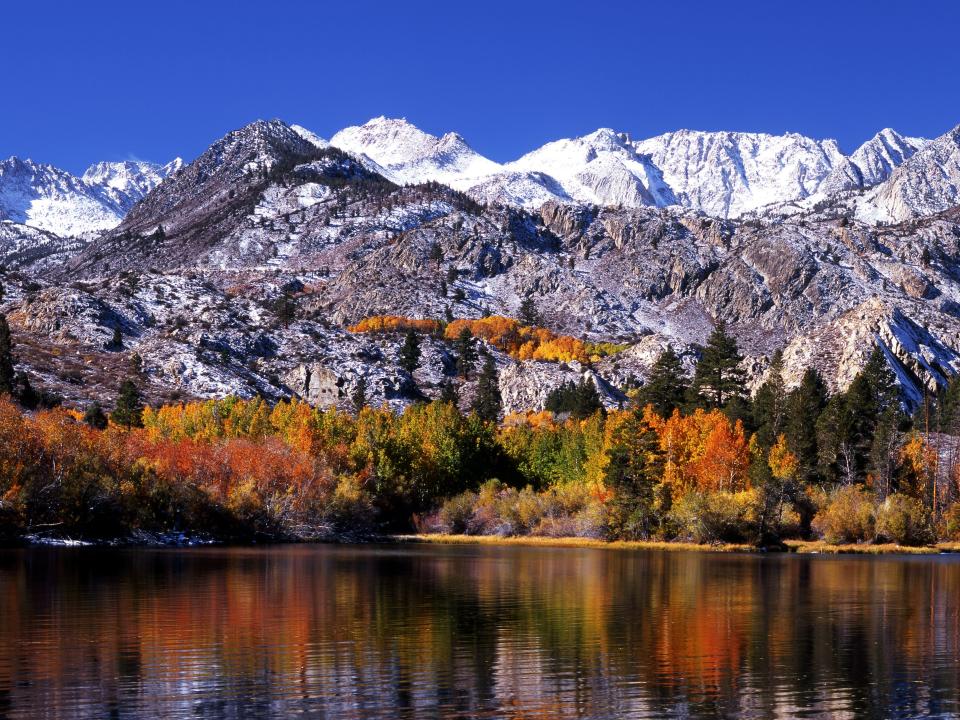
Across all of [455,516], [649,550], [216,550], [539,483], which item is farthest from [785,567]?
[539,483]

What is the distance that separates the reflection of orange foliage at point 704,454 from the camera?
124m

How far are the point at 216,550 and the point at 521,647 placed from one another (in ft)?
209

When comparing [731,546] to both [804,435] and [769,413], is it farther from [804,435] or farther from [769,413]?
[769,413]

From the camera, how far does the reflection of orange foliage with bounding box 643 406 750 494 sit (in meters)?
124

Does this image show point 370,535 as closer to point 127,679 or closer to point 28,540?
point 28,540

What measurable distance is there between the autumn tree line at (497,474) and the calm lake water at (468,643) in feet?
96.6

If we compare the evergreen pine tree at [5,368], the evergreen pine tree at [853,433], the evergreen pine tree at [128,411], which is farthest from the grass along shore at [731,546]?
the evergreen pine tree at [5,368]

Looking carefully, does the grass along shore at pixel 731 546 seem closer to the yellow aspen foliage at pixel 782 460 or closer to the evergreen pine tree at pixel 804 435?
the yellow aspen foliage at pixel 782 460

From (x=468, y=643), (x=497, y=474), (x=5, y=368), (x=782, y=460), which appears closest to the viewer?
(x=468, y=643)

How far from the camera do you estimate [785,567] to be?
85.2m

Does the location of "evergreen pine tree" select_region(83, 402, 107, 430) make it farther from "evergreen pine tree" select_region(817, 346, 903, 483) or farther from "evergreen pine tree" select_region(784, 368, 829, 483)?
"evergreen pine tree" select_region(817, 346, 903, 483)

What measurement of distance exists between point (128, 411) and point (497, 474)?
5452 cm

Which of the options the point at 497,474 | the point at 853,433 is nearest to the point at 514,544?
the point at 497,474

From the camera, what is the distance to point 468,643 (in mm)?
41406
